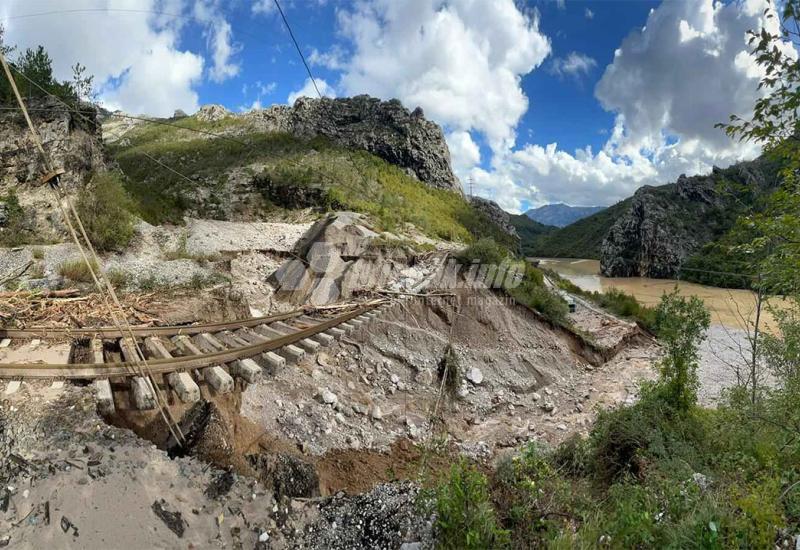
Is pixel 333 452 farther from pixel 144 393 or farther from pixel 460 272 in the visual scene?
pixel 460 272

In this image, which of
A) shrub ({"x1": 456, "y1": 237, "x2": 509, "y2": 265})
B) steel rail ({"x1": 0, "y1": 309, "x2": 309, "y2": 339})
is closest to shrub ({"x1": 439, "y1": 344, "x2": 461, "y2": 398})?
shrub ({"x1": 456, "y1": 237, "x2": 509, "y2": 265})

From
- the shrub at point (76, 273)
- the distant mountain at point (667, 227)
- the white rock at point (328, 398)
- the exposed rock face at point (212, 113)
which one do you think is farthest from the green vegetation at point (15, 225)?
the exposed rock face at point (212, 113)

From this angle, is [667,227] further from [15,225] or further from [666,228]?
[15,225]

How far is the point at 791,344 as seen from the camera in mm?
9195

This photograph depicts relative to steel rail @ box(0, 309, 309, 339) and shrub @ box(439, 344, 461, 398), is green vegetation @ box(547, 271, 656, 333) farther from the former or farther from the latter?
steel rail @ box(0, 309, 309, 339)

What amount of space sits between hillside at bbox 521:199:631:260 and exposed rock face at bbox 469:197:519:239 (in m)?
63.5

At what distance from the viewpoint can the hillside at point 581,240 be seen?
12638 centimetres

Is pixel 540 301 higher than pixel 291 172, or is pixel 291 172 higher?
pixel 291 172

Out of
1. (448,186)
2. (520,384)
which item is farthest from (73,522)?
(448,186)

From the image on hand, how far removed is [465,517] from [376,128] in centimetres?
6684

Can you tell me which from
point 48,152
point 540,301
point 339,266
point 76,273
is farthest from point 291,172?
point 540,301

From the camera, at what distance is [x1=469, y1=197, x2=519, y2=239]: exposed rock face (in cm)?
6047

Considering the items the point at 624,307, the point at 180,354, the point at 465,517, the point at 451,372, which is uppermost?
the point at 624,307

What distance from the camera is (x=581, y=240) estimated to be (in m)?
137
